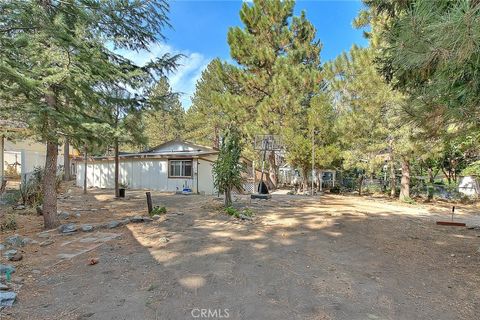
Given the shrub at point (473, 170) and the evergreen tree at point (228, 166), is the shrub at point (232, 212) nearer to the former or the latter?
the evergreen tree at point (228, 166)

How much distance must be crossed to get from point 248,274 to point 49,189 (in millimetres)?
5762

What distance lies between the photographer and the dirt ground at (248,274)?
3301mm

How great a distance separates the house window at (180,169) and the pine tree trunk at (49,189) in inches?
427

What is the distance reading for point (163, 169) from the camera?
19.0 metres

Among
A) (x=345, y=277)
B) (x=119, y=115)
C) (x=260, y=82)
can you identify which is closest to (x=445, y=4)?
(x=345, y=277)

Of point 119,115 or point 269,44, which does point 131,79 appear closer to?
point 119,115

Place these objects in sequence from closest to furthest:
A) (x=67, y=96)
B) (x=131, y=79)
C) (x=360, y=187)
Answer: (x=67, y=96) < (x=131, y=79) < (x=360, y=187)

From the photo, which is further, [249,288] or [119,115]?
[119,115]

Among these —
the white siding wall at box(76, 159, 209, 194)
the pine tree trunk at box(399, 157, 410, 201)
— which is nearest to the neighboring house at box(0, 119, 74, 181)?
the white siding wall at box(76, 159, 209, 194)

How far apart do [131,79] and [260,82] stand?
1255 centimetres

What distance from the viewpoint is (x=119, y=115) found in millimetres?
10008

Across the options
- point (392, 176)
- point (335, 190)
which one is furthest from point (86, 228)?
point (335, 190)

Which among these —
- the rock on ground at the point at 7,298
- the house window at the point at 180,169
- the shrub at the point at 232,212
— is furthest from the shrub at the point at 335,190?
the rock on ground at the point at 7,298

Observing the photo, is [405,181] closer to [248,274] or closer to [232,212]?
[232,212]
